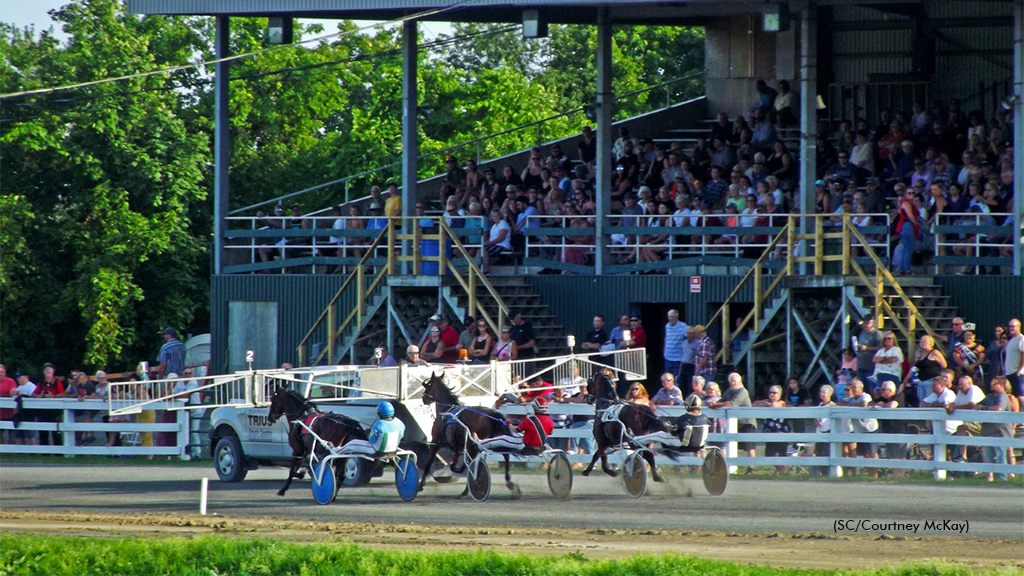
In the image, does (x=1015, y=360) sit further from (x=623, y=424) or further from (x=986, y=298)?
(x=623, y=424)

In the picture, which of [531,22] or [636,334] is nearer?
[636,334]

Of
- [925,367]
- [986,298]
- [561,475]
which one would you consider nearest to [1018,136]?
[986,298]

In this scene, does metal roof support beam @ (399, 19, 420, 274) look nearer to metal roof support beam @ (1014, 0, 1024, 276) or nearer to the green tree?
metal roof support beam @ (1014, 0, 1024, 276)

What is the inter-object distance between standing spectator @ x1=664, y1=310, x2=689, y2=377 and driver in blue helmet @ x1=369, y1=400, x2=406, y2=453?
Answer: 8.06 m

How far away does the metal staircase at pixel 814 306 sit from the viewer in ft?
79.4

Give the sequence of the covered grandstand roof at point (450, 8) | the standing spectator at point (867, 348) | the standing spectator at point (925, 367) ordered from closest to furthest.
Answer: the standing spectator at point (925, 367), the standing spectator at point (867, 348), the covered grandstand roof at point (450, 8)

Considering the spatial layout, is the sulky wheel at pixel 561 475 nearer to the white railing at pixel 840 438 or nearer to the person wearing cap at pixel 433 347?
the white railing at pixel 840 438

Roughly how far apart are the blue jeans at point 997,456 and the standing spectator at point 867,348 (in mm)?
2713

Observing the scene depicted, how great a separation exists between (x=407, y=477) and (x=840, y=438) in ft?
19.5

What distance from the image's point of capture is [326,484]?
A: 18.6 metres

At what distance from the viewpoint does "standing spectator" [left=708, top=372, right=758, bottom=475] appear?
2205 centimetres

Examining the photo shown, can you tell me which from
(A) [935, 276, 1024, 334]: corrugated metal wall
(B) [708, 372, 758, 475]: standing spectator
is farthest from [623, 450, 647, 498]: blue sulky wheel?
(A) [935, 276, 1024, 334]: corrugated metal wall

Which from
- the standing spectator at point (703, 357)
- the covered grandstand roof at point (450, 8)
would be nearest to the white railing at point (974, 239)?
the standing spectator at point (703, 357)

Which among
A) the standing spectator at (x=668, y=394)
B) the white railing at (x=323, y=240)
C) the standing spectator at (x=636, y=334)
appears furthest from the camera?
the white railing at (x=323, y=240)
